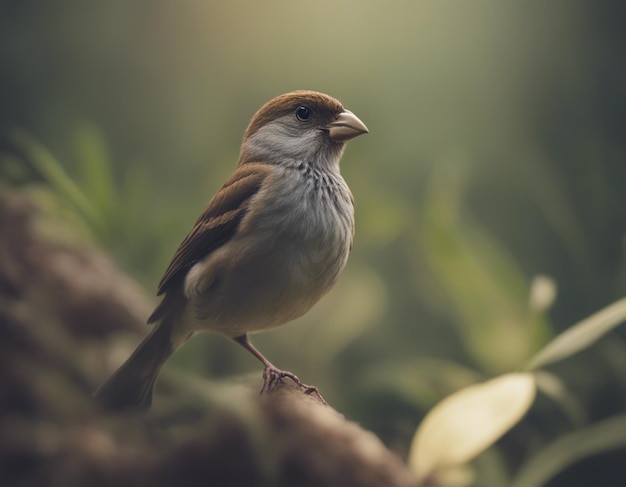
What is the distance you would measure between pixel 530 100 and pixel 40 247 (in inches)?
82.9

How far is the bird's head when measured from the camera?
74.6 inches

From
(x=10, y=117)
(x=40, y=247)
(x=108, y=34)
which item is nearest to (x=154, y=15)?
(x=108, y=34)

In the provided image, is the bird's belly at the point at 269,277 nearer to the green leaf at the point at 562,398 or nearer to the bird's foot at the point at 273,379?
→ the bird's foot at the point at 273,379

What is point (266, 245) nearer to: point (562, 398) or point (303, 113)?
point (303, 113)

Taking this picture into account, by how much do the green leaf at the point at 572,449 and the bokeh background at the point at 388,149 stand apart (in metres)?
0.23

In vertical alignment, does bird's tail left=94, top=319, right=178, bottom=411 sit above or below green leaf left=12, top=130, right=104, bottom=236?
below

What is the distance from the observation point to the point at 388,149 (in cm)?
300

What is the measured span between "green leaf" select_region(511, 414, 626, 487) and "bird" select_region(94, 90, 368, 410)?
0.96 m

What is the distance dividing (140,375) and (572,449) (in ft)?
4.84

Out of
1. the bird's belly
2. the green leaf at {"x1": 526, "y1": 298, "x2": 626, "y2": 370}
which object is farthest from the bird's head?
the green leaf at {"x1": 526, "y1": 298, "x2": 626, "y2": 370}

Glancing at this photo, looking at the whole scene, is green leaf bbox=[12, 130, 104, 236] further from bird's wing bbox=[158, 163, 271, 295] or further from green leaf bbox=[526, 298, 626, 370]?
green leaf bbox=[526, 298, 626, 370]

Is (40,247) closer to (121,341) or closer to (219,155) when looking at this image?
(121,341)

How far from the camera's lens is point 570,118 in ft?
9.44

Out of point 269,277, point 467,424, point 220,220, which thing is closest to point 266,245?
point 269,277
